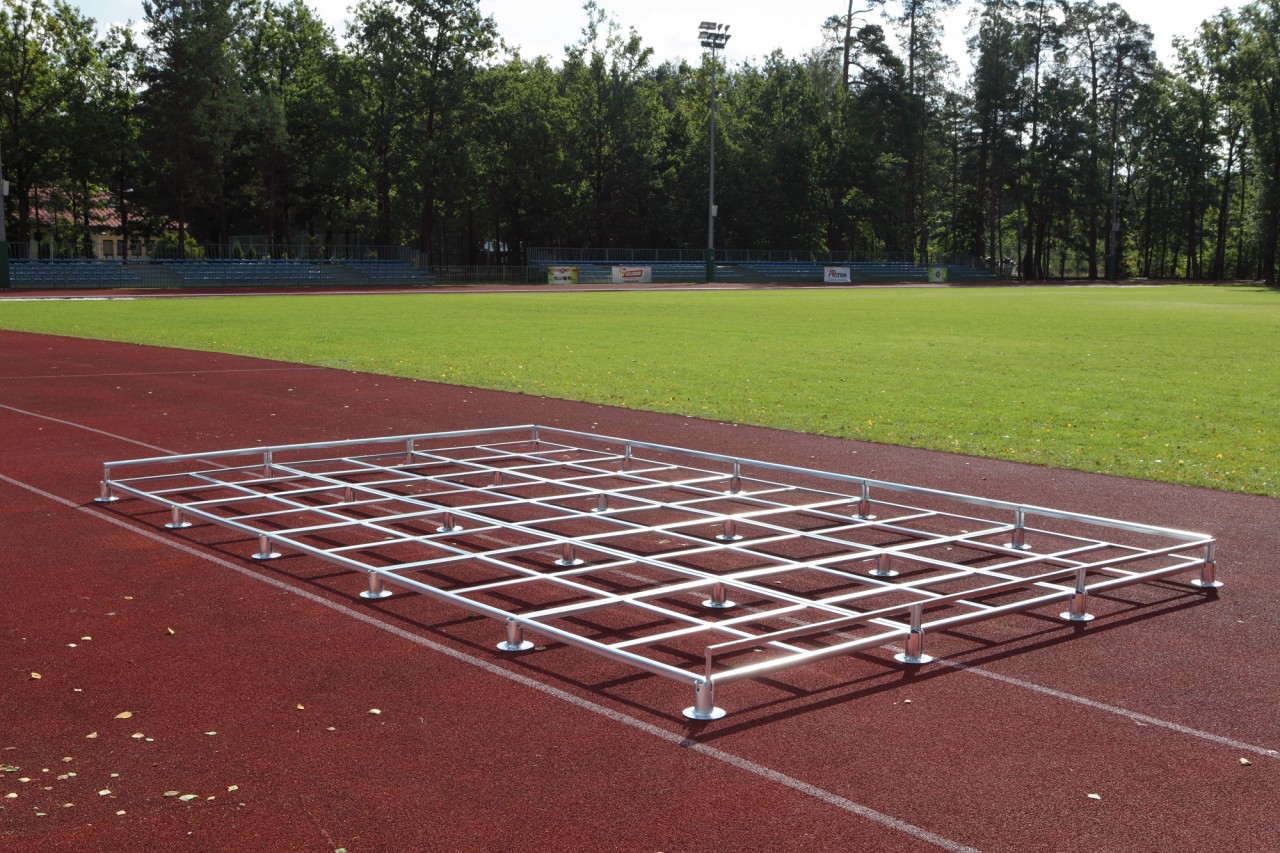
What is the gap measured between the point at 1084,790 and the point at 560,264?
241 feet

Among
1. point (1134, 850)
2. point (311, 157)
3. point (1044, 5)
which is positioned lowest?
point (1134, 850)

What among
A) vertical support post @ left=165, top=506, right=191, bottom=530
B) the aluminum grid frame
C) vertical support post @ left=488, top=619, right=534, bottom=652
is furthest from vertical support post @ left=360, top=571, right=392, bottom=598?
vertical support post @ left=165, top=506, right=191, bottom=530

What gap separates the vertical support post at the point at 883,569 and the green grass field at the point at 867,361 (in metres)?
4.45

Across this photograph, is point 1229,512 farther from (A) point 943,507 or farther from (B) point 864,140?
(B) point 864,140

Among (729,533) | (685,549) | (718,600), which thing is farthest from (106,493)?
(718,600)

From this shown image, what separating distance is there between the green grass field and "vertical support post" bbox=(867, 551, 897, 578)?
14.6ft

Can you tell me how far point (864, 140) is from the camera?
96.6m

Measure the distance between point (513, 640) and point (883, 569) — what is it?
2.72m

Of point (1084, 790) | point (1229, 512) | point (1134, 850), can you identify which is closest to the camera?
point (1134, 850)

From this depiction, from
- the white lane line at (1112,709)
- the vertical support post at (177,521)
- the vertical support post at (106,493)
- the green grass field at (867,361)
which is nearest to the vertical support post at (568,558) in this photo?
the white lane line at (1112,709)

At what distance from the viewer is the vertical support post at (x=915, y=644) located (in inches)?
243

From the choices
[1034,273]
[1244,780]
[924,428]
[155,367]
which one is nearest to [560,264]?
[1034,273]

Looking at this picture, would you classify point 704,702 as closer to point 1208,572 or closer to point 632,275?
point 1208,572

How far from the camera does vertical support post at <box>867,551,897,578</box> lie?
7.90 metres
